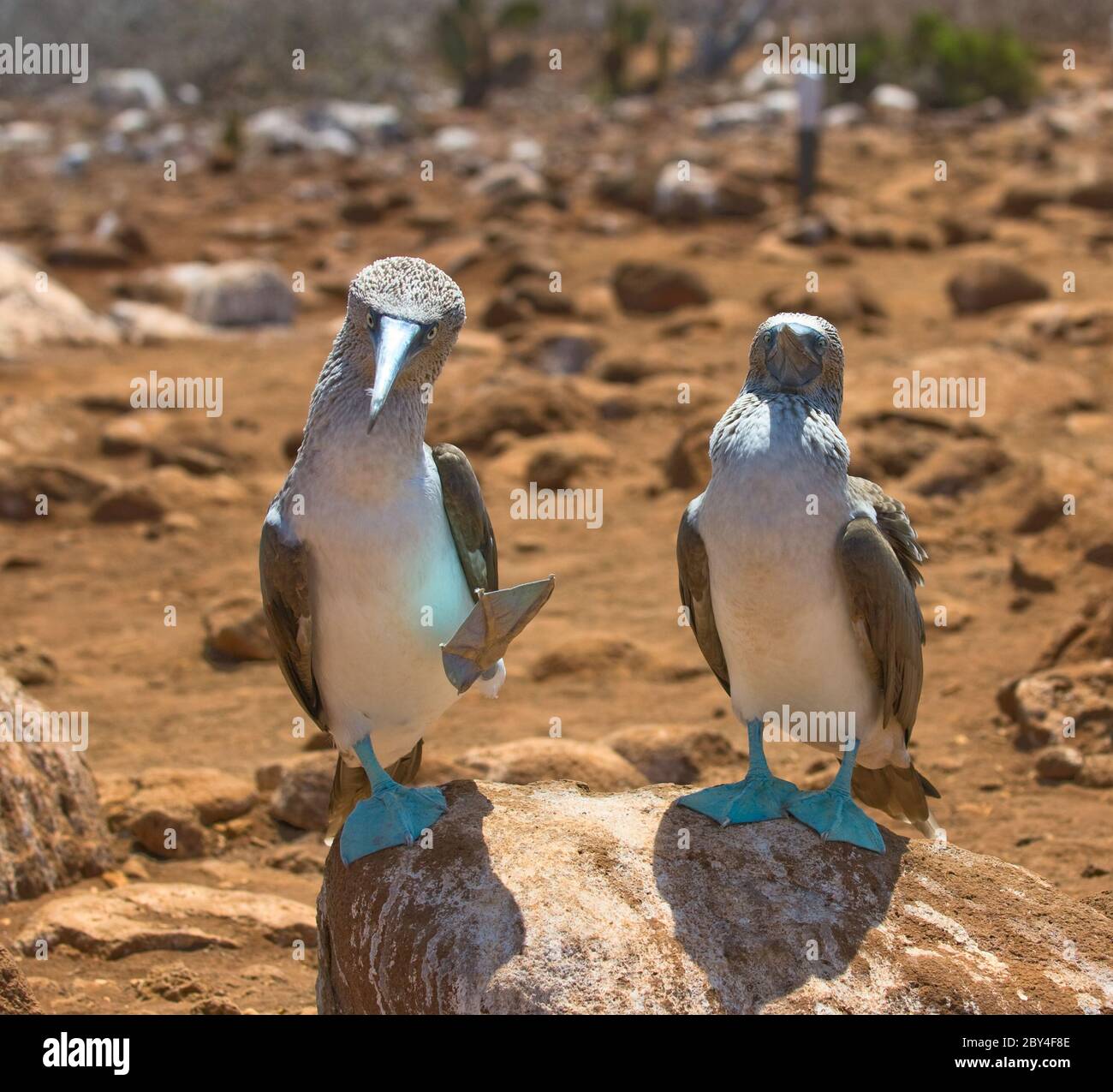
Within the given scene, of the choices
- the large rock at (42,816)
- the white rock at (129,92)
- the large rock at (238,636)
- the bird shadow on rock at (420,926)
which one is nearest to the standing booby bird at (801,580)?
the bird shadow on rock at (420,926)

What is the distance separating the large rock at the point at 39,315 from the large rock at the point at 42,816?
1048cm

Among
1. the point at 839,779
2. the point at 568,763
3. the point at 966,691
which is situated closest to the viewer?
the point at 839,779

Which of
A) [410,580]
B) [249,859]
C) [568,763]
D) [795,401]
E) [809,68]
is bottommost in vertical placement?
[249,859]

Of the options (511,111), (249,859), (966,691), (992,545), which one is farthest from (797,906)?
(511,111)

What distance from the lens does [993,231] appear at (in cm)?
2028

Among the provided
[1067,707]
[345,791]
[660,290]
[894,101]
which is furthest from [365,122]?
Result: [345,791]

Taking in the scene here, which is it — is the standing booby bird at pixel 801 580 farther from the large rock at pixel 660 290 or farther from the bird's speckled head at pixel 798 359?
the large rock at pixel 660 290

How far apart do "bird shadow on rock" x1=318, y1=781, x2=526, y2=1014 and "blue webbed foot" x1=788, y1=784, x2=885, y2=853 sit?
1004 millimetres

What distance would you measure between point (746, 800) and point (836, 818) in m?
0.29

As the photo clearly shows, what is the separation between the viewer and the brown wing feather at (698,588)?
4.79 meters

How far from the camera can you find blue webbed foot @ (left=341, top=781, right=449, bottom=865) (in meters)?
4.76

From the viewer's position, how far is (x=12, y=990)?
4840 millimetres
